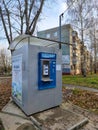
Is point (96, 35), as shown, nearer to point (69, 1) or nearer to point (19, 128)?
point (69, 1)

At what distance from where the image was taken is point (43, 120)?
15.9 feet

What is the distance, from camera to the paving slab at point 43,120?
4.47 metres

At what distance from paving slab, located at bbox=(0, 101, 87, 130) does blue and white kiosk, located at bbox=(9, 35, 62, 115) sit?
234 mm

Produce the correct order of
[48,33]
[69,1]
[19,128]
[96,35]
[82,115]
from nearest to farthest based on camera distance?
[19,128], [82,115], [69,1], [96,35], [48,33]

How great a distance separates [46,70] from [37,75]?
17.4 inches

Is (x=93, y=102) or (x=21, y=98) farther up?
(x=21, y=98)

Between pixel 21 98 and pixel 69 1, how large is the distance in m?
11.4

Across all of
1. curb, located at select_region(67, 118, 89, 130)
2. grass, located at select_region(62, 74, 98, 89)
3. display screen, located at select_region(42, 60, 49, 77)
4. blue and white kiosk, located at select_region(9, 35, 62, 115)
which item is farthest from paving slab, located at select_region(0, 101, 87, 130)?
grass, located at select_region(62, 74, 98, 89)

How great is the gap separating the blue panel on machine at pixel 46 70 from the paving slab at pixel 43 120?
3.01 ft

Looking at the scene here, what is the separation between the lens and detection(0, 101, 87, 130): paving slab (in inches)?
176

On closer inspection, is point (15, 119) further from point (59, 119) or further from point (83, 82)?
point (83, 82)

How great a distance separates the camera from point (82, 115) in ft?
18.1

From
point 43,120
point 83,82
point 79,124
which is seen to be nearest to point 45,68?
point 43,120

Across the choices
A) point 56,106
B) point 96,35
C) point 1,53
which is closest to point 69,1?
point 56,106
